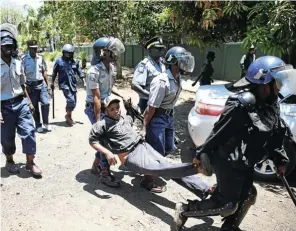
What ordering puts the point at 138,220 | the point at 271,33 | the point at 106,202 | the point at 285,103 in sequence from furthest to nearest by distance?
1. the point at 285,103
2. the point at 271,33
3. the point at 106,202
4. the point at 138,220

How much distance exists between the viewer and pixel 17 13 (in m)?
51.1

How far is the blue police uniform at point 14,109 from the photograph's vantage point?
4379mm

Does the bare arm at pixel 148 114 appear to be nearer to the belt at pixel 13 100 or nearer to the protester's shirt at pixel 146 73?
the protester's shirt at pixel 146 73

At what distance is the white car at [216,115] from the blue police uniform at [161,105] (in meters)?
0.61

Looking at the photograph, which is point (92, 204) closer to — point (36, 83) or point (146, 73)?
point (146, 73)

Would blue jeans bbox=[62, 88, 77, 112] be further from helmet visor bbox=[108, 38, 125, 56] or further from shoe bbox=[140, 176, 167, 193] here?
shoe bbox=[140, 176, 167, 193]

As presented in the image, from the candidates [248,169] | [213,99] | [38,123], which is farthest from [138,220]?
[38,123]

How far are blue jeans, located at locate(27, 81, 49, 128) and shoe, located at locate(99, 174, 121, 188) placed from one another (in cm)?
301

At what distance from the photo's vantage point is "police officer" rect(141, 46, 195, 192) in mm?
3779

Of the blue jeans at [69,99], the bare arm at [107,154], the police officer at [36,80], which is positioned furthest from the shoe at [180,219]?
the blue jeans at [69,99]

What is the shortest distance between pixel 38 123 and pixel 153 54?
3.11 metres

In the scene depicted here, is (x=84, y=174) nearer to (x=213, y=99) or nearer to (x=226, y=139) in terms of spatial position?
(x=213, y=99)

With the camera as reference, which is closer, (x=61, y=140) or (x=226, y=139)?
(x=226, y=139)

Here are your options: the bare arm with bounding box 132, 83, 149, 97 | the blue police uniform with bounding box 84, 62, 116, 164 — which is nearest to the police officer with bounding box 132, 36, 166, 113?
the bare arm with bounding box 132, 83, 149, 97
